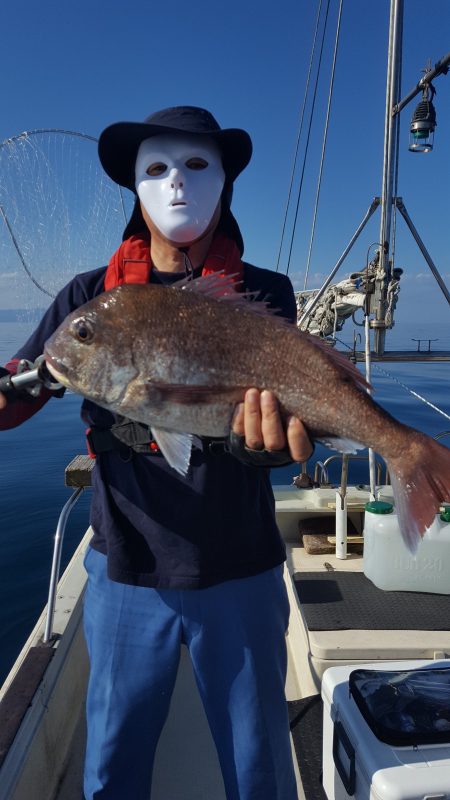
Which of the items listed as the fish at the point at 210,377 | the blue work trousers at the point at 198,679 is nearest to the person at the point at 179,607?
the blue work trousers at the point at 198,679

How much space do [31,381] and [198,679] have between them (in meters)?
1.53

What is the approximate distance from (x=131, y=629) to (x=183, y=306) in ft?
4.78

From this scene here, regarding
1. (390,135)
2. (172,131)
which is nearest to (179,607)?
(172,131)

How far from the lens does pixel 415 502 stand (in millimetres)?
2027

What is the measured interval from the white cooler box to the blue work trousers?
1.19ft

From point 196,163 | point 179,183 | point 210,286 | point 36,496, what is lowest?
point 36,496

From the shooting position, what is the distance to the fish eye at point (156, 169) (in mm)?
2506

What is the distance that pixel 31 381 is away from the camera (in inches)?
81.0

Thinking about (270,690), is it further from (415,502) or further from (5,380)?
(5,380)

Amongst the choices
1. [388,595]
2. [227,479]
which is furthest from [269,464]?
[388,595]

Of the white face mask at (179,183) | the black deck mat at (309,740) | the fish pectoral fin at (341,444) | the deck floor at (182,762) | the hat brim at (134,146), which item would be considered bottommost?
the deck floor at (182,762)

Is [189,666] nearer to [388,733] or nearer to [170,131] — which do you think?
[388,733]

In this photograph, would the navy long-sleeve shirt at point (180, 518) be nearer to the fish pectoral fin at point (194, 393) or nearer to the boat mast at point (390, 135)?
the fish pectoral fin at point (194, 393)

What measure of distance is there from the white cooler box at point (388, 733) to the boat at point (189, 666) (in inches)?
3.4
